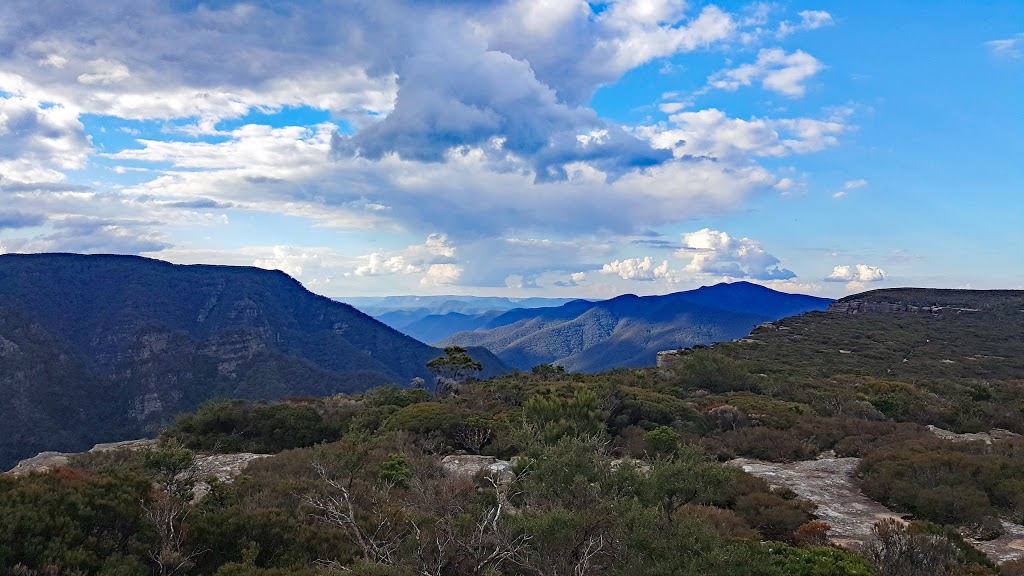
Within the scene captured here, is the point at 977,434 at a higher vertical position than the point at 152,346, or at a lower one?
higher

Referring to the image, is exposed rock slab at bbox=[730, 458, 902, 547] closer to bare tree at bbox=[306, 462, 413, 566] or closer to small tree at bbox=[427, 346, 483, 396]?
bare tree at bbox=[306, 462, 413, 566]

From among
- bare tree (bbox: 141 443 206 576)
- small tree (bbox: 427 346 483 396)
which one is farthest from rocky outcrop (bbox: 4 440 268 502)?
small tree (bbox: 427 346 483 396)

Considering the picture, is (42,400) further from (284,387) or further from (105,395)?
(284,387)

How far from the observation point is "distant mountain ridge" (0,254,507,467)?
8994cm

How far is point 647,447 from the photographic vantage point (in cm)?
1620

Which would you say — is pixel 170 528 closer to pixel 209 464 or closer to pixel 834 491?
pixel 209 464

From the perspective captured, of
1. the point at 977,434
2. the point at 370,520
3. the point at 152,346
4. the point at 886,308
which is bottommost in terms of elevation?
the point at 152,346

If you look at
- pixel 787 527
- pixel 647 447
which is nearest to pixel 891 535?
pixel 787 527

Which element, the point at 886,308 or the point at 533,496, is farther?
the point at 886,308

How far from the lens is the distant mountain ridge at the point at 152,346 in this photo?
89.9m

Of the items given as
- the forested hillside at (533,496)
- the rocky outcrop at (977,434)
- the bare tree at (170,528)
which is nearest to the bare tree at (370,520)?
the forested hillside at (533,496)

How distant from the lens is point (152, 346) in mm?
117750

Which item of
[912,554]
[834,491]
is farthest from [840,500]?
[912,554]

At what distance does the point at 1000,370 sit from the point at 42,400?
120 metres
